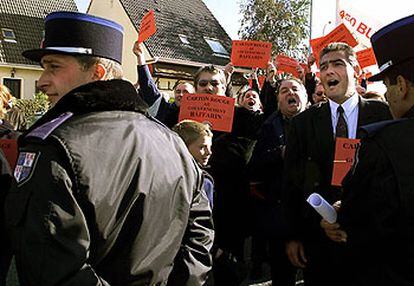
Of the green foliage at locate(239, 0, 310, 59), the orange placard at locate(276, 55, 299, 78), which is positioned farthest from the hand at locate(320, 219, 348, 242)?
the green foliage at locate(239, 0, 310, 59)

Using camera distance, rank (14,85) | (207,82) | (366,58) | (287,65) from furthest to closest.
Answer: (14,85)
(287,65)
(366,58)
(207,82)

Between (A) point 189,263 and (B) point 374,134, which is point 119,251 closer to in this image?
(A) point 189,263

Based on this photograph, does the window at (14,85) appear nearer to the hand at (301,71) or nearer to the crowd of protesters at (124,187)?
the hand at (301,71)

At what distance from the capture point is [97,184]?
1531 millimetres

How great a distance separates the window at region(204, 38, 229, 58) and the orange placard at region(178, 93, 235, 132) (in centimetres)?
2542

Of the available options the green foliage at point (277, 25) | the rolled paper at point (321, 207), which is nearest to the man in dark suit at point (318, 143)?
the rolled paper at point (321, 207)

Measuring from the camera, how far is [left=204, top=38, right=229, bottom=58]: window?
1174 inches

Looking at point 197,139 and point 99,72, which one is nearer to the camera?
point 99,72

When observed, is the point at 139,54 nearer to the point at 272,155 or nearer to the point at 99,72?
the point at 272,155

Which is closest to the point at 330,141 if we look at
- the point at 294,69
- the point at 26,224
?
the point at 26,224

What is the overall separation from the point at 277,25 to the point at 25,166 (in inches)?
1124

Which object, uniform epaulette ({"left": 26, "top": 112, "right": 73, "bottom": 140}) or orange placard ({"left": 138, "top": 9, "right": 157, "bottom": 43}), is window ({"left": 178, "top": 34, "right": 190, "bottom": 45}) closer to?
orange placard ({"left": 138, "top": 9, "right": 157, "bottom": 43})

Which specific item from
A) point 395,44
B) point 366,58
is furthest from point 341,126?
point 366,58

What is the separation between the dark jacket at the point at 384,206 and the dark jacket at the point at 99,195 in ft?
2.21
